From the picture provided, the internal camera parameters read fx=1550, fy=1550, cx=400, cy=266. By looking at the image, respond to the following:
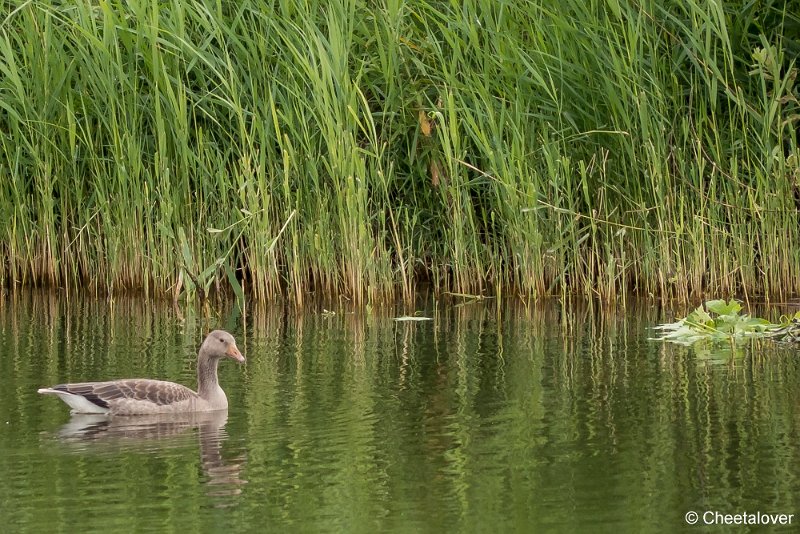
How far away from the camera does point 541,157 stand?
548 inches

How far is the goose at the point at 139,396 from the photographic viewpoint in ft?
30.9

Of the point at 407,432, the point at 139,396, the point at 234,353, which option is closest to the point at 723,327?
the point at 234,353

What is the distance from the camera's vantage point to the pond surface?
22.9 feet

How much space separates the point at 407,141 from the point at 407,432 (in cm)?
584

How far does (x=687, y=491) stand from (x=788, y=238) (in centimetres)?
644

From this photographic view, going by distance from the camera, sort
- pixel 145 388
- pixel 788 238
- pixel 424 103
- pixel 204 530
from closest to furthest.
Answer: pixel 204 530, pixel 145 388, pixel 788 238, pixel 424 103

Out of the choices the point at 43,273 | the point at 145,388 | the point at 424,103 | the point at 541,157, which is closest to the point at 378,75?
the point at 424,103

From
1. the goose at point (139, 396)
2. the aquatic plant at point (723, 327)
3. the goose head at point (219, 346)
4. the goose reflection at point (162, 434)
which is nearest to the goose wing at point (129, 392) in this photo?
the goose at point (139, 396)

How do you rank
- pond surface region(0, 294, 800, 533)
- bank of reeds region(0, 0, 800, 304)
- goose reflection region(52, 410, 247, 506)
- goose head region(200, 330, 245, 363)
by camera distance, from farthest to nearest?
bank of reeds region(0, 0, 800, 304) < goose head region(200, 330, 245, 363) < goose reflection region(52, 410, 247, 506) < pond surface region(0, 294, 800, 533)

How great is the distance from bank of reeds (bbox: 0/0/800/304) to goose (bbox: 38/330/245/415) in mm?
3688

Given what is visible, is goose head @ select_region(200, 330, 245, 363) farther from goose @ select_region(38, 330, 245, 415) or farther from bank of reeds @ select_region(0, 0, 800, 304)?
bank of reeds @ select_region(0, 0, 800, 304)

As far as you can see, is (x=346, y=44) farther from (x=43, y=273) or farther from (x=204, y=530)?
(x=204, y=530)

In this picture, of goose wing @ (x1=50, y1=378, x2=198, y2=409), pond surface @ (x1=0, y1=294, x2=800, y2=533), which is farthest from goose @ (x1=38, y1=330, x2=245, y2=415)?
pond surface @ (x1=0, y1=294, x2=800, y2=533)

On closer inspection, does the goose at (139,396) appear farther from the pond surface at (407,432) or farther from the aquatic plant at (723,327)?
the aquatic plant at (723,327)
